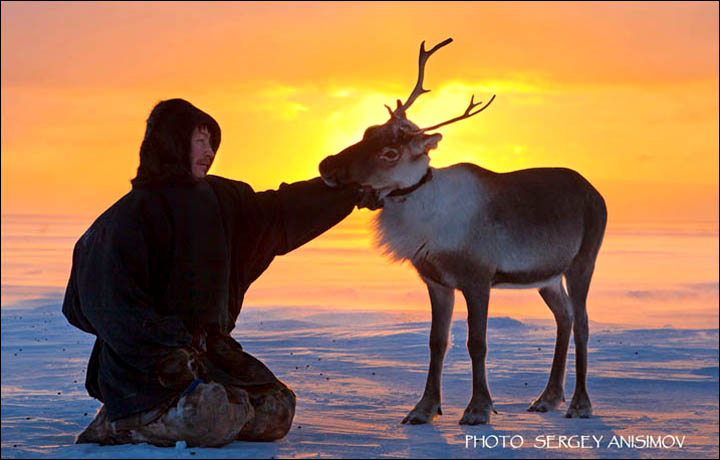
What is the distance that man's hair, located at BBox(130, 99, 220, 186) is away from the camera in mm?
6504

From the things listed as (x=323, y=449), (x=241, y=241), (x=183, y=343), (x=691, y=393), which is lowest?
(x=691, y=393)

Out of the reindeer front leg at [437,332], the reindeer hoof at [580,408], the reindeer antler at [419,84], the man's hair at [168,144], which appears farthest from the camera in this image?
the reindeer hoof at [580,408]

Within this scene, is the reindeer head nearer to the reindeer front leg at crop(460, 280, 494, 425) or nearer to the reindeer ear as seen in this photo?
the reindeer ear

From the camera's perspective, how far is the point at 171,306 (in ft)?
21.1

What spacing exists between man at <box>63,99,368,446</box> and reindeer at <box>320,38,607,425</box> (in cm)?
118

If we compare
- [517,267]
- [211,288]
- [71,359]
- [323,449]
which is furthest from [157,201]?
[71,359]

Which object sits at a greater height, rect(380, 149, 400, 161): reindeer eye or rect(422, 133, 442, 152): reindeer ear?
rect(422, 133, 442, 152): reindeer ear

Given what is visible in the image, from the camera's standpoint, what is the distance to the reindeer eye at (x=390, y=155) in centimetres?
771

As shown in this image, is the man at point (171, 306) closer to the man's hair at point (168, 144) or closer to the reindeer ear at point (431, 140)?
the man's hair at point (168, 144)

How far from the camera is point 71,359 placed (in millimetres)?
11602

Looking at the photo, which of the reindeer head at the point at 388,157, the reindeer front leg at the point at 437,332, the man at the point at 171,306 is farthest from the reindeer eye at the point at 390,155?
the man at the point at 171,306

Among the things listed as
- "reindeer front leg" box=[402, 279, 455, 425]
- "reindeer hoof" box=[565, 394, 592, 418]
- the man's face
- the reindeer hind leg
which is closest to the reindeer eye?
"reindeer front leg" box=[402, 279, 455, 425]

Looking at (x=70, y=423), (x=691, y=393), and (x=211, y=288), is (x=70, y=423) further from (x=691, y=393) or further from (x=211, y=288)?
(x=691, y=393)

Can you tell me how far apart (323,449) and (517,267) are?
2.75m
